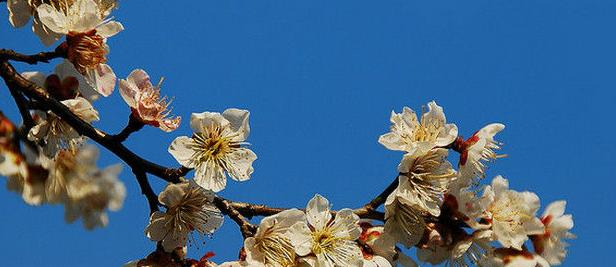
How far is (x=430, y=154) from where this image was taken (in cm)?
251

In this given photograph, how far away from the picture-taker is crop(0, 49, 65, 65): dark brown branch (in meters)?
2.25

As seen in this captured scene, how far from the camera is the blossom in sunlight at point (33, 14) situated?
2430 mm

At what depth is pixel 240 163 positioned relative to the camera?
2.37m

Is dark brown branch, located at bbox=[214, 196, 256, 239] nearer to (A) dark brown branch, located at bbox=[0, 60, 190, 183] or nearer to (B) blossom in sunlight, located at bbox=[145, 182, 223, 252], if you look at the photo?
(B) blossom in sunlight, located at bbox=[145, 182, 223, 252]

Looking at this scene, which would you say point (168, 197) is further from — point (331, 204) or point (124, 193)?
point (124, 193)

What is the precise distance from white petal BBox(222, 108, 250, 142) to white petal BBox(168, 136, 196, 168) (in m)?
0.13

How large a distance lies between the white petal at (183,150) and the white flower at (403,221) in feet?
2.03

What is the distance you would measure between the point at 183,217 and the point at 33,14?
31.0 inches

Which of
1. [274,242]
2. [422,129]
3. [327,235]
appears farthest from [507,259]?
[274,242]

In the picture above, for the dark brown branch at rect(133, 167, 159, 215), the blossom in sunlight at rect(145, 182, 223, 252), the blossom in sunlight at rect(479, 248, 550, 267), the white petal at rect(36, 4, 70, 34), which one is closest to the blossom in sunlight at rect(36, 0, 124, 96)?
the white petal at rect(36, 4, 70, 34)

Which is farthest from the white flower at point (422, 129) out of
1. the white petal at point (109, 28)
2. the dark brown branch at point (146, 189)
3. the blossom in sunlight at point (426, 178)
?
the white petal at point (109, 28)

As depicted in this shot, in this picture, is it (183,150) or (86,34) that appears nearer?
(183,150)

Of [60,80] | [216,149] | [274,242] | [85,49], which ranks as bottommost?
[274,242]

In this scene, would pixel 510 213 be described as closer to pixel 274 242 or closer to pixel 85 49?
pixel 274 242
